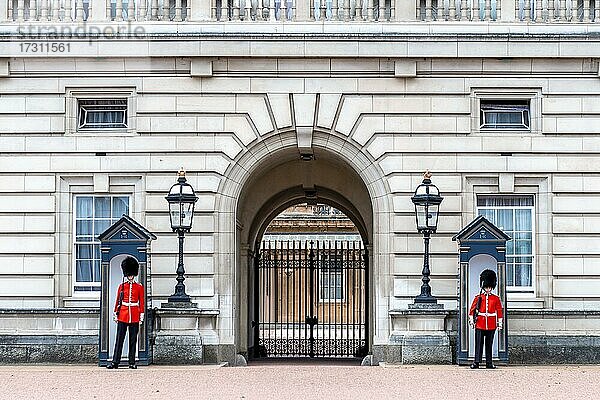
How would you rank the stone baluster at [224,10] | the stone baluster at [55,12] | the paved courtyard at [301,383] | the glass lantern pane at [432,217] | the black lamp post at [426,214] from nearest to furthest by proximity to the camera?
the paved courtyard at [301,383], the black lamp post at [426,214], the glass lantern pane at [432,217], the stone baluster at [224,10], the stone baluster at [55,12]

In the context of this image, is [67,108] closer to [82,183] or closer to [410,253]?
[82,183]

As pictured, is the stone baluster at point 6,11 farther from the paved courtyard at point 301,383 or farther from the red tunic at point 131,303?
the paved courtyard at point 301,383

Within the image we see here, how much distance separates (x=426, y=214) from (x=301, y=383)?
4.40 m

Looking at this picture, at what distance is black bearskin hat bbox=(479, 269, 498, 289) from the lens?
19625 millimetres

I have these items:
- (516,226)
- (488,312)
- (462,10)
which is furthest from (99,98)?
(488,312)

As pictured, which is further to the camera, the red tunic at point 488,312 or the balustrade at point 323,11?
the balustrade at point 323,11

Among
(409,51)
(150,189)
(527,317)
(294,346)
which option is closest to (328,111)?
(409,51)

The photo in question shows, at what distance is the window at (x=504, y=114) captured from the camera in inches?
837

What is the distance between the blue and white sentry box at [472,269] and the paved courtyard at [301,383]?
1.66 ft

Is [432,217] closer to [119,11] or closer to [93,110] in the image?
[93,110]

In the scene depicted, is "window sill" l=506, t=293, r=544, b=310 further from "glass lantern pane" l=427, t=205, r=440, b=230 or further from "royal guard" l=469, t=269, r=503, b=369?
"glass lantern pane" l=427, t=205, r=440, b=230

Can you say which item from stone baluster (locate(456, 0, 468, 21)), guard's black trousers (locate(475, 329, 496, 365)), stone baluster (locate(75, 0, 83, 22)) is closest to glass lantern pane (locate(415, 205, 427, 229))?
guard's black trousers (locate(475, 329, 496, 365))

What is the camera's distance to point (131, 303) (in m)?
19.2

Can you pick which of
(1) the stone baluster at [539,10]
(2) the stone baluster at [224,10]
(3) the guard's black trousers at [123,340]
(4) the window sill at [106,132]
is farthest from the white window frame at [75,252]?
(1) the stone baluster at [539,10]
